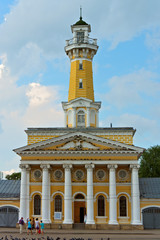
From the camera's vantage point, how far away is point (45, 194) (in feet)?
134

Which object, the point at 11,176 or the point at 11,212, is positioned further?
the point at 11,176

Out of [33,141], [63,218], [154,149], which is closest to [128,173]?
[63,218]

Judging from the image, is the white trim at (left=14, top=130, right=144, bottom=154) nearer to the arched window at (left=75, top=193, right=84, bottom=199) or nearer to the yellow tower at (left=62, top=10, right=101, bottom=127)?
the yellow tower at (left=62, top=10, right=101, bottom=127)

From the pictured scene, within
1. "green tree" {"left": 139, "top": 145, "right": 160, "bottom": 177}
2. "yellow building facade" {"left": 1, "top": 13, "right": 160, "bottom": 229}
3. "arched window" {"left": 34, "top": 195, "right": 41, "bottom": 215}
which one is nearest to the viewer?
"yellow building facade" {"left": 1, "top": 13, "right": 160, "bottom": 229}

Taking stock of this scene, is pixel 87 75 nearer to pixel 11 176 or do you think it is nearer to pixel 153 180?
pixel 153 180

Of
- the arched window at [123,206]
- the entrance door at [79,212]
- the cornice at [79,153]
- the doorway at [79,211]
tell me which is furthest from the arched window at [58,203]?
the arched window at [123,206]

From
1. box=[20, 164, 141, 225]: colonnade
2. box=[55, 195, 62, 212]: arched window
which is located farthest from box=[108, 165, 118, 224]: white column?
box=[55, 195, 62, 212]: arched window

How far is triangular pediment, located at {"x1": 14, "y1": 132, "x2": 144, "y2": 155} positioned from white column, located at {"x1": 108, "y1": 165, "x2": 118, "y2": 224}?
7.83 feet

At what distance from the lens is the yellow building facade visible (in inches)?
1592

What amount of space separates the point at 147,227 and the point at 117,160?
8212 mm

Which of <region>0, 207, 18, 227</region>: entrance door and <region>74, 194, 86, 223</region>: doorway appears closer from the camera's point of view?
<region>0, 207, 18, 227</region>: entrance door

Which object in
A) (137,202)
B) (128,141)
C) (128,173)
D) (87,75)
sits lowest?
(137,202)

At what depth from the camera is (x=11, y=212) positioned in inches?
1689

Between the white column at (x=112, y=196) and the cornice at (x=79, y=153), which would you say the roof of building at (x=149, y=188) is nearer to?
the white column at (x=112, y=196)
